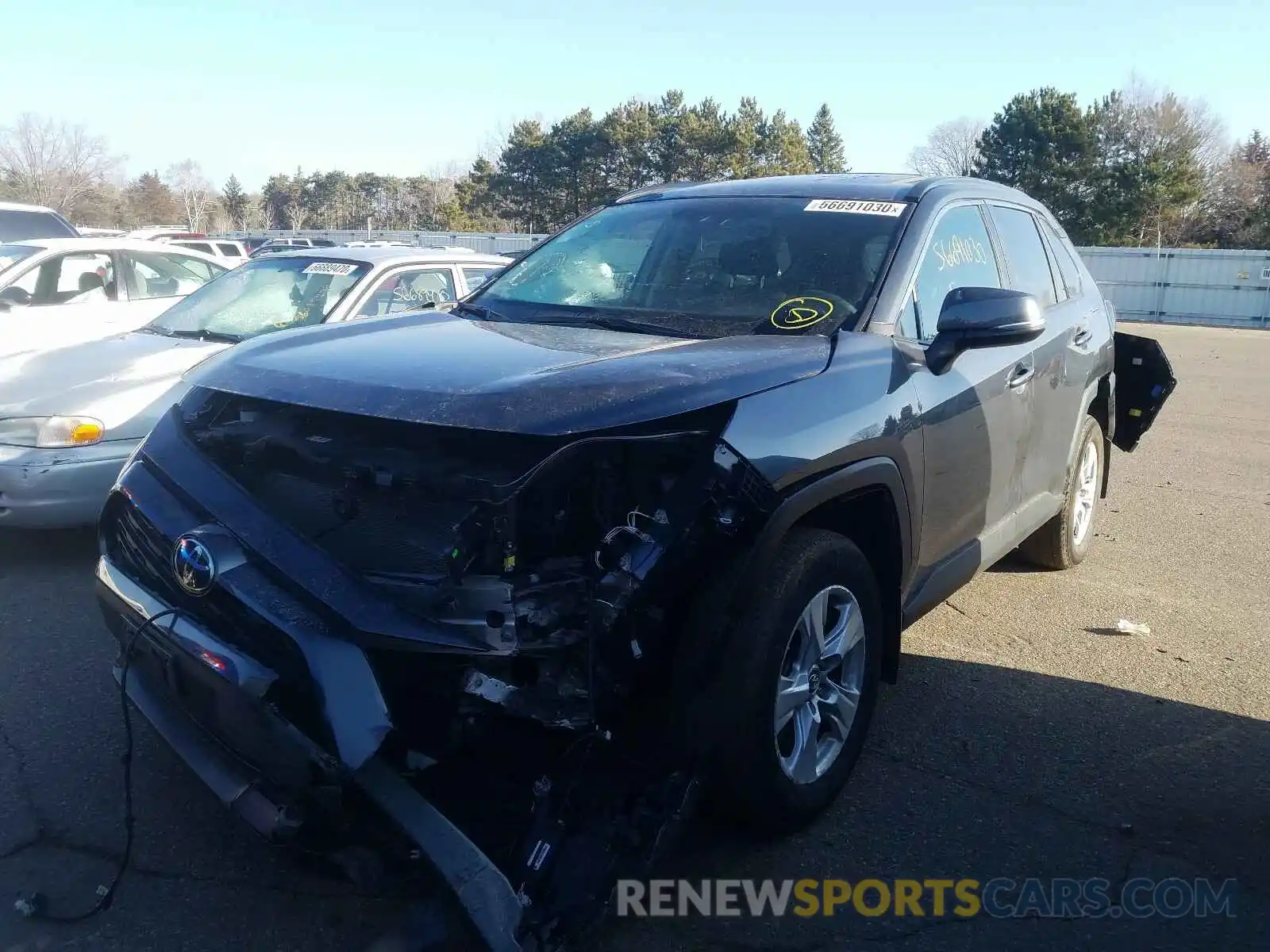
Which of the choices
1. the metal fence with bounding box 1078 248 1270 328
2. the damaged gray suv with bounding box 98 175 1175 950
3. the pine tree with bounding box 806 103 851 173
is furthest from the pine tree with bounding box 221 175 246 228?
the damaged gray suv with bounding box 98 175 1175 950

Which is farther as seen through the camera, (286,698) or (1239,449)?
(1239,449)

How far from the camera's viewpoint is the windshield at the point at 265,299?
6.43 meters

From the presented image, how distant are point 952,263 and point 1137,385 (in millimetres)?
2713

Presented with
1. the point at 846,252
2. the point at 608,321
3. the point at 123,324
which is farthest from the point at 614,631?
the point at 123,324

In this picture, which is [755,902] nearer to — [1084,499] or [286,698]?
[286,698]

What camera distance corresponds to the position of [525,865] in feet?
7.82

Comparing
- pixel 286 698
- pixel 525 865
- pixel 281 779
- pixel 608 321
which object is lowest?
pixel 525 865

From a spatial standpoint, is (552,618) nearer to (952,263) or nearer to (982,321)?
(982,321)

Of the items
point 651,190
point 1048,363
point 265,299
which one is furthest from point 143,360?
point 1048,363

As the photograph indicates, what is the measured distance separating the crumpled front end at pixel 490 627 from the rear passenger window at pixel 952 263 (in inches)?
53.6

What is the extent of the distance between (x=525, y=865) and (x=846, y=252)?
236cm

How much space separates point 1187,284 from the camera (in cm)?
3034

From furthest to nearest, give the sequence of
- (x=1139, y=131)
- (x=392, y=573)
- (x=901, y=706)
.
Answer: (x=1139, y=131) < (x=901, y=706) < (x=392, y=573)

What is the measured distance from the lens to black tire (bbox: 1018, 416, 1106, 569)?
5.15m
